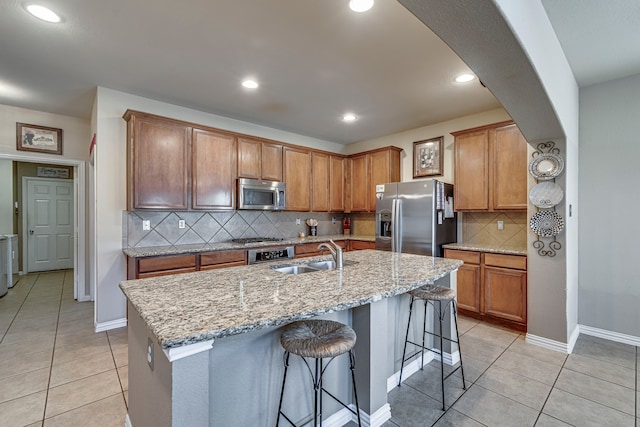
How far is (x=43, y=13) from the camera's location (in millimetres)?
1985

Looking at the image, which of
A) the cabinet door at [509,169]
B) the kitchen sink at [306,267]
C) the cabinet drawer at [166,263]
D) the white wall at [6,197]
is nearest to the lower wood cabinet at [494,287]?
the cabinet door at [509,169]

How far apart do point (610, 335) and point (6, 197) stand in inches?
380

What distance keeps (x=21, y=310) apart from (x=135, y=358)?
362cm

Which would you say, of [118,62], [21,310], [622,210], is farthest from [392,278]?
[21,310]

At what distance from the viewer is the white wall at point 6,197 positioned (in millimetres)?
5637

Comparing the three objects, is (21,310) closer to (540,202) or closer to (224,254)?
(224,254)

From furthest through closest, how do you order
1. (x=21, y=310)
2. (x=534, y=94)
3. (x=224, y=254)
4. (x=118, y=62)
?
(x=21, y=310), (x=224, y=254), (x=118, y=62), (x=534, y=94)

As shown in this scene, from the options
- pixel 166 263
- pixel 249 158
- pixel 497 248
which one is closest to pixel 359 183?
A: pixel 249 158

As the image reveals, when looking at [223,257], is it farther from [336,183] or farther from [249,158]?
[336,183]

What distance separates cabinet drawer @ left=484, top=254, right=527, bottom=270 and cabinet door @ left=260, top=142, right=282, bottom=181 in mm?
2951

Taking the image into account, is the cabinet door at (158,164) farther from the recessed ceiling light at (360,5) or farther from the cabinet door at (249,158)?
the recessed ceiling light at (360,5)

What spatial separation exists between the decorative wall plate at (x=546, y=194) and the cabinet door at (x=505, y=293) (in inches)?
30.5

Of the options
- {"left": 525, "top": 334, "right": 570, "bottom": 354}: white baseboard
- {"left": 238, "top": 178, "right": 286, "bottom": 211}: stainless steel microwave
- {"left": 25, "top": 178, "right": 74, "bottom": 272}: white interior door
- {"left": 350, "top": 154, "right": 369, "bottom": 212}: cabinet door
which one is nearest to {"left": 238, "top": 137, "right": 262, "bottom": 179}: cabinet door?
{"left": 238, "top": 178, "right": 286, "bottom": 211}: stainless steel microwave

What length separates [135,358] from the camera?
1.54m
